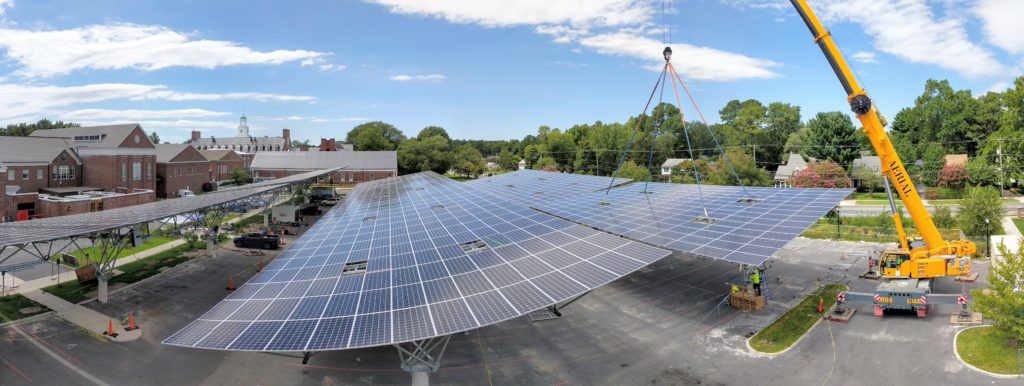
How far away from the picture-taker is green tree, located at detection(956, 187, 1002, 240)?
39.4 meters

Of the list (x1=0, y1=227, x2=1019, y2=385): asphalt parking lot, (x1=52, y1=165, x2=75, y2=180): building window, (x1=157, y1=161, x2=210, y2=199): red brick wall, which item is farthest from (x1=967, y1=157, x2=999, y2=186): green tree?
(x1=52, y1=165, x2=75, y2=180): building window

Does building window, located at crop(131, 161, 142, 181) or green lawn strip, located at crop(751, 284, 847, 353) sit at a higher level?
building window, located at crop(131, 161, 142, 181)

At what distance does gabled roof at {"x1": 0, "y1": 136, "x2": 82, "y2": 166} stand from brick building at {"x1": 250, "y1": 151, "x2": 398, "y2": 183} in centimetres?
4388

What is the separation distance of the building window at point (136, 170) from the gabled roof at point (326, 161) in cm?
3971

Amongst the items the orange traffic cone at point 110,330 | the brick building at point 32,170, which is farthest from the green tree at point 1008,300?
the brick building at point 32,170

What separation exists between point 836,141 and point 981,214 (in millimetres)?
48918

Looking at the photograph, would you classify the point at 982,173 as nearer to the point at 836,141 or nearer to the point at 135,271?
the point at 836,141

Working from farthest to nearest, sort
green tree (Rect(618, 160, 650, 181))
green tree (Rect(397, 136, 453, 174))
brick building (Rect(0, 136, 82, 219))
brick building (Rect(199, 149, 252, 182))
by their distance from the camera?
green tree (Rect(397, 136, 453, 174))
brick building (Rect(199, 149, 252, 182))
green tree (Rect(618, 160, 650, 181))
brick building (Rect(0, 136, 82, 219))

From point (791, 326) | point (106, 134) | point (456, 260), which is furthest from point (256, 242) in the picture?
point (106, 134)

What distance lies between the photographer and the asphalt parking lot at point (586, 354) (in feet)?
61.5

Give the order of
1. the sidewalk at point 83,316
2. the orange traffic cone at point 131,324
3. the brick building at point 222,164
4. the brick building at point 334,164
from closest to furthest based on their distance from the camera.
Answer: the sidewalk at point 83,316, the orange traffic cone at point 131,324, the brick building at point 222,164, the brick building at point 334,164

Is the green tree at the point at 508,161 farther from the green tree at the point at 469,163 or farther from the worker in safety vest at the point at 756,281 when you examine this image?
the worker in safety vest at the point at 756,281

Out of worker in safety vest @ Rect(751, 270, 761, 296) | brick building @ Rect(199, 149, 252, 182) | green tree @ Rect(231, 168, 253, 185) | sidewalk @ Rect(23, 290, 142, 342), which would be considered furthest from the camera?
green tree @ Rect(231, 168, 253, 185)

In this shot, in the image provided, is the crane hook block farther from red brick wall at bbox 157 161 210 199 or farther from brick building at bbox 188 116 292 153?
brick building at bbox 188 116 292 153
